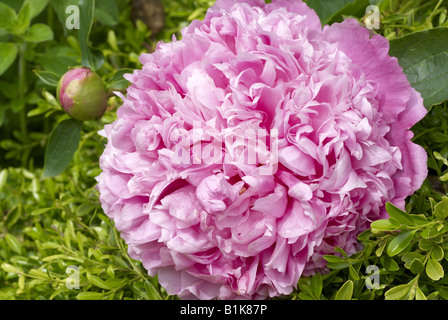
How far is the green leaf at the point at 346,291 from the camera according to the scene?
1.51 ft

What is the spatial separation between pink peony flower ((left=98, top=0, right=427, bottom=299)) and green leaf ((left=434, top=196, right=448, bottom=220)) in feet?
0.10

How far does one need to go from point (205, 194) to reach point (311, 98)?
0.12 m

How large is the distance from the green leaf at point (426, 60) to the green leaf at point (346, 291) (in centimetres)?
18

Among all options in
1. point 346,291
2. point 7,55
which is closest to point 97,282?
point 346,291

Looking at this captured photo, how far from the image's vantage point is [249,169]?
435 mm

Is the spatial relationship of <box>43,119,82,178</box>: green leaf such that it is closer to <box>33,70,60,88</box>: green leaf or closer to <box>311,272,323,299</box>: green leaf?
<box>33,70,60,88</box>: green leaf

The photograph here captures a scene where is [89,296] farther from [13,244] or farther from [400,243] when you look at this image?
[400,243]

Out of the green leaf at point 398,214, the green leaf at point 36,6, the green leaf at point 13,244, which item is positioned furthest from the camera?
the green leaf at point 36,6

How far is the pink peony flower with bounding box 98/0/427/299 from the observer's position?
0.44 metres

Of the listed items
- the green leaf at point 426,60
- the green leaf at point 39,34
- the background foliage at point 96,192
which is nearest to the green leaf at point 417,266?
the background foliage at point 96,192

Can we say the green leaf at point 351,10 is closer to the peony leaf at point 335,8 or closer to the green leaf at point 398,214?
the peony leaf at point 335,8

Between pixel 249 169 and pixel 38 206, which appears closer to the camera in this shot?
pixel 249 169
